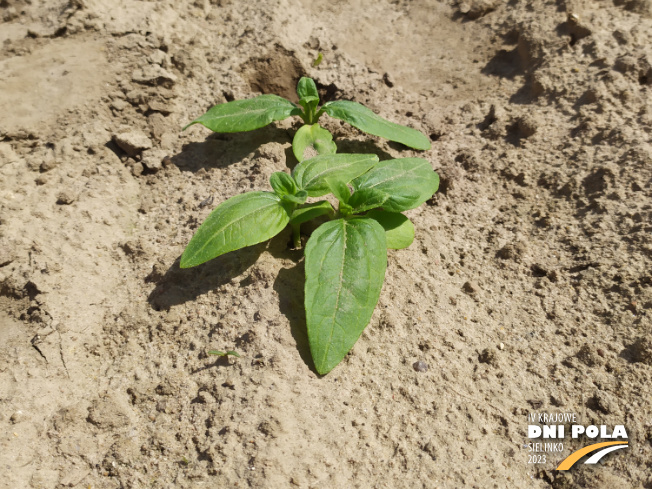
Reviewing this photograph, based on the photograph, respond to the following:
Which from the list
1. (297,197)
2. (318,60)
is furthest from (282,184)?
(318,60)

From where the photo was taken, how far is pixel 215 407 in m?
1.97

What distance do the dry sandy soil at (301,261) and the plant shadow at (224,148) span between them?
17 millimetres

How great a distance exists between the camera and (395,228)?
2.41 metres

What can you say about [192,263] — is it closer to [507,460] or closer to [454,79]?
[507,460]

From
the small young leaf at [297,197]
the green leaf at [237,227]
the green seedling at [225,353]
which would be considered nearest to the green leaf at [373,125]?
the small young leaf at [297,197]


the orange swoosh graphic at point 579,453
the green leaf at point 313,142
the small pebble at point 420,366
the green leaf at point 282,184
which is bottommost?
the small pebble at point 420,366

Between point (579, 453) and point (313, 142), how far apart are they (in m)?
1.96

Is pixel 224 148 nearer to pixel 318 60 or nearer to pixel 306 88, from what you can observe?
pixel 306 88

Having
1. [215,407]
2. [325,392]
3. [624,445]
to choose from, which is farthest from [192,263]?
[624,445]

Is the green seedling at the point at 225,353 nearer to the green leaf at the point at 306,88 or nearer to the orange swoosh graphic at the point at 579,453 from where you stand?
the orange swoosh graphic at the point at 579,453

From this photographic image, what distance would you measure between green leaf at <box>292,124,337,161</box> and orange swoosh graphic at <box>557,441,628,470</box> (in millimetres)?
1807

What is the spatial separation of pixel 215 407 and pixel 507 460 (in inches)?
44.8

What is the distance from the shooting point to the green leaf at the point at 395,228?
7.82 feet

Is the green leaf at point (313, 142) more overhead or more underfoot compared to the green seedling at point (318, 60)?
more underfoot
